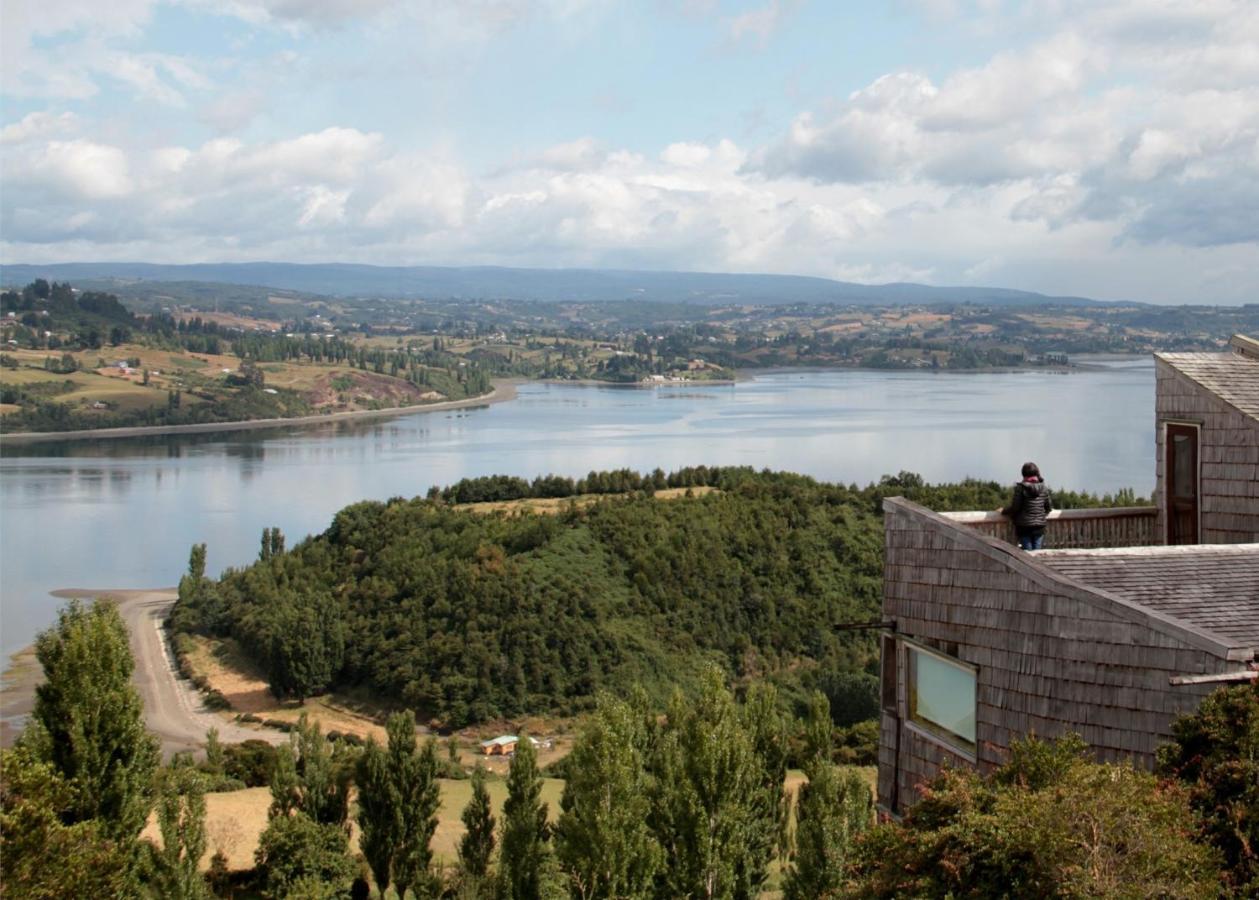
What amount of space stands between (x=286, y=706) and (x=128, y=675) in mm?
16655

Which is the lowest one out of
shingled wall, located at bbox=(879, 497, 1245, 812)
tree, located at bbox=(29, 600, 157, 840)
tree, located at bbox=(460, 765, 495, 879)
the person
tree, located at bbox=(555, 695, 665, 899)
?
tree, located at bbox=(460, 765, 495, 879)

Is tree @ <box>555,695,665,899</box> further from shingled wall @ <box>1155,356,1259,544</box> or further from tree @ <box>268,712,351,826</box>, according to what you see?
shingled wall @ <box>1155,356,1259,544</box>

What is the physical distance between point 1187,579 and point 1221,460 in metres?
1.30

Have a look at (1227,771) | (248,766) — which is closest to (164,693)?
(248,766)

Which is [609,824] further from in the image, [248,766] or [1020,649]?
[248,766]

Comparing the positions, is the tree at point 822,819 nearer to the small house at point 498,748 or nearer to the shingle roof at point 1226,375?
the shingle roof at point 1226,375

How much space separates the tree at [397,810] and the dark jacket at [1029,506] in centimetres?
949

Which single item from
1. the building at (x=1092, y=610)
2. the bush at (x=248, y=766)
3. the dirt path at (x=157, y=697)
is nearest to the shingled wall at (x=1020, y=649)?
the building at (x=1092, y=610)

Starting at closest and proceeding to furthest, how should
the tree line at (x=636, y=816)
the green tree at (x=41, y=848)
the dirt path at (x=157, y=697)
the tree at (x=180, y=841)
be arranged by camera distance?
the tree line at (x=636, y=816), the green tree at (x=41, y=848), the tree at (x=180, y=841), the dirt path at (x=157, y=697)

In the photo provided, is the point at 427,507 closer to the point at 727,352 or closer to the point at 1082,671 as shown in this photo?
the point at 1082,671

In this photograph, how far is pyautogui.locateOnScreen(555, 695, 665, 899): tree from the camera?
10.4m

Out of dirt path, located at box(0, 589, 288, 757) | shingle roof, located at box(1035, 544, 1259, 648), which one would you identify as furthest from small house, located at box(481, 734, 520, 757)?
shingle roof, located at box(1035, 544, 1259, 648)

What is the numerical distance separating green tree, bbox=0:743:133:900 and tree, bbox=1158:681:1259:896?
574 centimetres

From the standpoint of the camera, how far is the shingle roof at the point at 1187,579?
4352 millimetres
